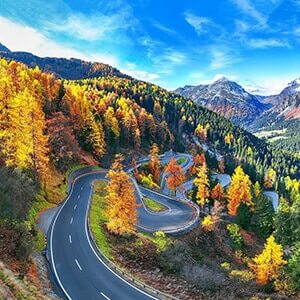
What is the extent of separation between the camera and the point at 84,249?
33.0 m

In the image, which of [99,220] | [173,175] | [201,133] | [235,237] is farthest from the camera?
[201,133]

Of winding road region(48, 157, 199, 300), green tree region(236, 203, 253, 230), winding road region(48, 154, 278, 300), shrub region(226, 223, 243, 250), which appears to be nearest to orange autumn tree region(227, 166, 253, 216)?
green tree region(236, 203, 253, 230)

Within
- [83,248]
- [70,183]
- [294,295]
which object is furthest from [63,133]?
[294,295]

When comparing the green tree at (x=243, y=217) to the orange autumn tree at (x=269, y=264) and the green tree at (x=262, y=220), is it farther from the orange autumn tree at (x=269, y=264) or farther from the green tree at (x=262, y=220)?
the orange autumn tree at (x=269, y=264)

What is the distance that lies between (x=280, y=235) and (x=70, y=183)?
37401mm

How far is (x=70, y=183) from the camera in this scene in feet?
199

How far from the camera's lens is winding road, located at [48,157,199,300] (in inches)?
1002

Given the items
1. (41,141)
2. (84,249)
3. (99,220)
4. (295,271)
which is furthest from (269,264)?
(41,141)

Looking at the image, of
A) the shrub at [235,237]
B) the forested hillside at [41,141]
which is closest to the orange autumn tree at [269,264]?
the shrub at [235,237]

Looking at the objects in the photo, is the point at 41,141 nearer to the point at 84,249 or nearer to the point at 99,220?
the point at 99,220

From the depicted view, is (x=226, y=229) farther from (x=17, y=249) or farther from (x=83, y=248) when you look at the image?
(x=17, y=249)

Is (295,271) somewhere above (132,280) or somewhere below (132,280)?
above

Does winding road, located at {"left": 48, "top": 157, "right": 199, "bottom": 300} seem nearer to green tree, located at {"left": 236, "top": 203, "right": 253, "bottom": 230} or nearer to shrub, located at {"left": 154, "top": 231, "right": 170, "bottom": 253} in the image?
shrub, located at {"left": 154, "top": 231, "right": 170, "bottom": 253}

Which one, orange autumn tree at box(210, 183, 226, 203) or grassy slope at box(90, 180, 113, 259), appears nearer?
grassy slope at box(90, 180, 113, 259)
